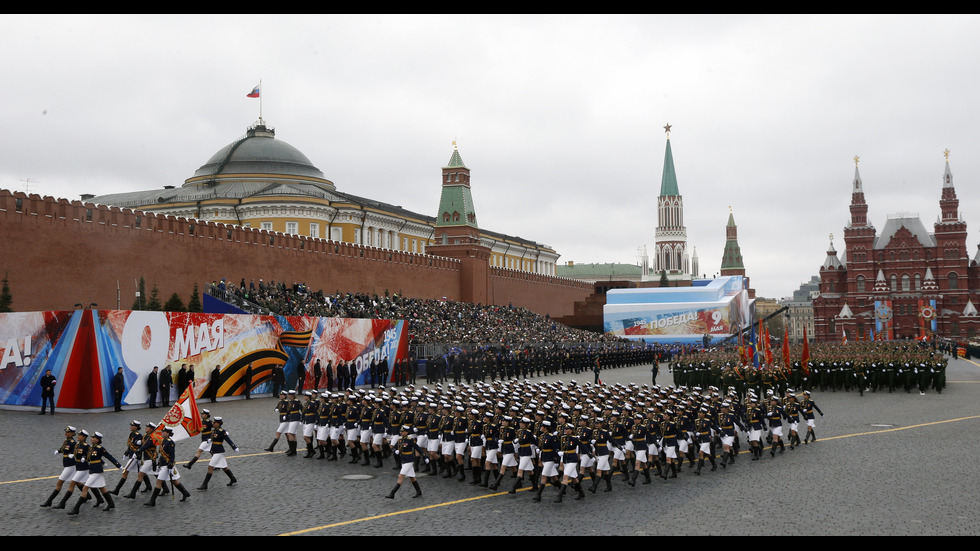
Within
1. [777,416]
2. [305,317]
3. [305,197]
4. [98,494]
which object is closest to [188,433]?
[98,494]

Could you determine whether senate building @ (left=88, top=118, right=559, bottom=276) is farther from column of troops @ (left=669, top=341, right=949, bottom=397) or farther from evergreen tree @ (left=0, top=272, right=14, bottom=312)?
column of troops @ (left=669, top=341, right=949, bottom=397)

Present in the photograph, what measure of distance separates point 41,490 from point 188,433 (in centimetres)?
220

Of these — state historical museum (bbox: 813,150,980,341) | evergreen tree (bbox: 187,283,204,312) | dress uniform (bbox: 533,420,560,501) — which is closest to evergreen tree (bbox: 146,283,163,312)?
evergreen tree (bbox: 187,283,204,312)

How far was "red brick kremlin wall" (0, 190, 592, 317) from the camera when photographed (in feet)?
88.6

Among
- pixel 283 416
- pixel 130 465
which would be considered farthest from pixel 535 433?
pixel 130 465

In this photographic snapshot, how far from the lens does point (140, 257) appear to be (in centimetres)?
3109

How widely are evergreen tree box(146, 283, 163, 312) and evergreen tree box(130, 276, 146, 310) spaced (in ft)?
0.91

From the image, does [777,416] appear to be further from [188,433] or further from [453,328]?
[453,328]

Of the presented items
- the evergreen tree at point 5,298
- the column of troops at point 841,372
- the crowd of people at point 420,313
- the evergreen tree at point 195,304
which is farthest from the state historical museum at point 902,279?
the evergreen tree at point 5,298

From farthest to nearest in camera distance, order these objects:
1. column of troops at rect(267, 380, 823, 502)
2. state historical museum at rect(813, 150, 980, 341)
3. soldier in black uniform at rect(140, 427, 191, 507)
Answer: state historical museum at rect(813, 150, 980, 341) < column of troops at rect(267, 380, 823, 502) < soldier in black uniform at rect(140, 427, 191, 507)

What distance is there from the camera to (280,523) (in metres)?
10.2

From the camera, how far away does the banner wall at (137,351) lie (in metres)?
20.9

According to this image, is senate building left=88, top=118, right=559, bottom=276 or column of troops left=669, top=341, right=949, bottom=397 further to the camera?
senate building left=88, top=118, right=559, bottom=276

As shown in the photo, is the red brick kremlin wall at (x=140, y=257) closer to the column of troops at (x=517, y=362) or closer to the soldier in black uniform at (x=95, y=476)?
the column of troops at (x=517, y=362)
